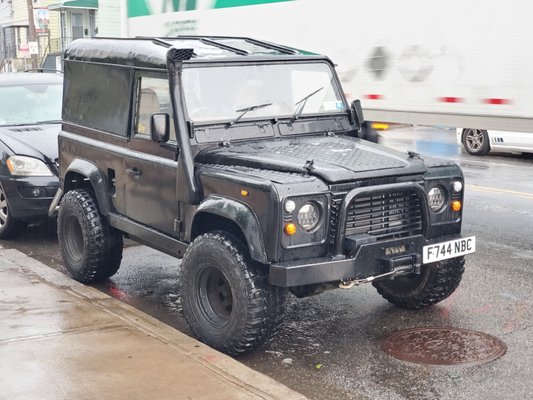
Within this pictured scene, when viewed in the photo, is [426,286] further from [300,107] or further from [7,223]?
[7,223]

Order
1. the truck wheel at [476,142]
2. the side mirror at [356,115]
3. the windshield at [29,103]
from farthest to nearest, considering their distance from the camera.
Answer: the truck wheel at [476,142] → the windshield at [29,103] → the side mirror at [356,115]

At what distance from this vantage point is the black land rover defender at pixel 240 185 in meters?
5.36

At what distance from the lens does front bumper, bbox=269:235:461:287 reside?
521 centimetres

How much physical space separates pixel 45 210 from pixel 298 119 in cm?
364

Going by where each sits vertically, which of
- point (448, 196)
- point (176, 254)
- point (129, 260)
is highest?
point (448, 196)

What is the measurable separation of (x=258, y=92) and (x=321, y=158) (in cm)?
103

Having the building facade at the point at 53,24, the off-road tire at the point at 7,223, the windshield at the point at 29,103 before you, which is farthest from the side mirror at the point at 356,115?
the building facade at the point at 53,24

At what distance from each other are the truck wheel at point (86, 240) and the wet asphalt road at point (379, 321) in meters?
0.28

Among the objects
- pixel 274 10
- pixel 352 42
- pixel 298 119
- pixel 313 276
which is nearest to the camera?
pixel 313 276

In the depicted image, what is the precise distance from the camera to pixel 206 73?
6.39 m

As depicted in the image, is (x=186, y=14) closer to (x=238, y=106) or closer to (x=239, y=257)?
(x=238, y=106)

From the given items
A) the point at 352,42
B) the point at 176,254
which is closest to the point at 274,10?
the point at 352,42

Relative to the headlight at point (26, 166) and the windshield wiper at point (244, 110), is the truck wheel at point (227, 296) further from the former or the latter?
the headlight at point (26, 166)

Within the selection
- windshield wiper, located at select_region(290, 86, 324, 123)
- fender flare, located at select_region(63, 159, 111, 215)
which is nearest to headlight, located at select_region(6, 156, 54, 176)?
fender flare, located at select_region(63, 159, 111, 215)
